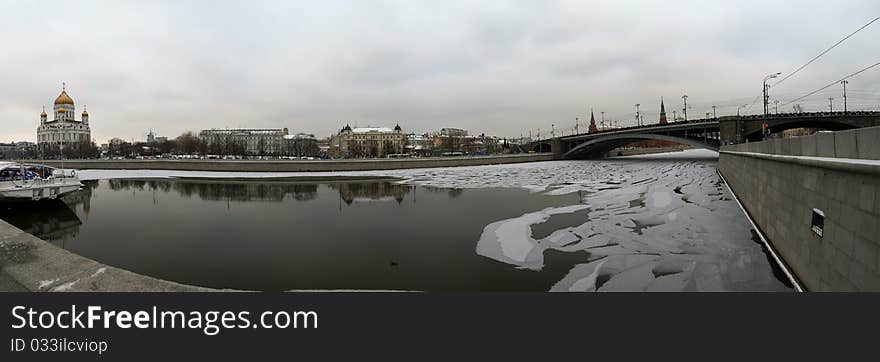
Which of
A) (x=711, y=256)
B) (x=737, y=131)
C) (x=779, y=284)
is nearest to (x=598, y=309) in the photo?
(x=779, y=284)

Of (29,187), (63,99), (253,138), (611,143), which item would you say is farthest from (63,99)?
(611,143)

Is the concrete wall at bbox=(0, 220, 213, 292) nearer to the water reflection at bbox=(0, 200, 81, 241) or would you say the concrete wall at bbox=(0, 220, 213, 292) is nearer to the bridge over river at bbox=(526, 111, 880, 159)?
the water reflection at bbox=(0, 200, 81, 241)

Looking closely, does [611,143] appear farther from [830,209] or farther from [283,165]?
[830,209]

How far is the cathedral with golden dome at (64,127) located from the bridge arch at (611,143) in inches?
5083

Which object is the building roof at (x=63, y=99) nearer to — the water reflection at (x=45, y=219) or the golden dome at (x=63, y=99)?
A: the golden dome at (x=63, y=99)

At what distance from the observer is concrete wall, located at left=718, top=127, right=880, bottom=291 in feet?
13.6

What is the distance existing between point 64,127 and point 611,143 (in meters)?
146

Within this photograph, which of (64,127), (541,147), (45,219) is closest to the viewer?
(45,219)

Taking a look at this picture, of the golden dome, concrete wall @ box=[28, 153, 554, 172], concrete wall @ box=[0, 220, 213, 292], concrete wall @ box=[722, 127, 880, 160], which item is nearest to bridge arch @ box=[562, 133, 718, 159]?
concrete wall @ box=[28, 153, 554, 172]

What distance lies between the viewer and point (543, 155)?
69312mm

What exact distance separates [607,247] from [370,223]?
283 inches

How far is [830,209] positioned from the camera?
5.22 metres

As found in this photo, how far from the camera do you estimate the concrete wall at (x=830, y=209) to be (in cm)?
414

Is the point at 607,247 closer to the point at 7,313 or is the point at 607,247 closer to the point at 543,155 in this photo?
the point at 7,313
